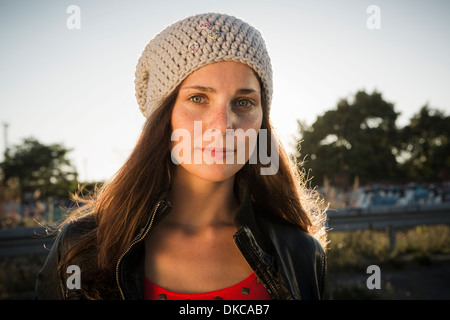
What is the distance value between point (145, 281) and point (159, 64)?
4.05ft

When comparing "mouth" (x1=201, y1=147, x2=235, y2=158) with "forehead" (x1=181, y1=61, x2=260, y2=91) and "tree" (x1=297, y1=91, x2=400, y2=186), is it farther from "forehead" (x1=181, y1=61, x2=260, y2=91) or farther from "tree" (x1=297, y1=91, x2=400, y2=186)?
"tree" (x1=297, y1=91, x2=400, y2=186)

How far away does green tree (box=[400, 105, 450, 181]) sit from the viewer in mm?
23375

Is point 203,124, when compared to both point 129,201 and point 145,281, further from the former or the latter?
point 145,281

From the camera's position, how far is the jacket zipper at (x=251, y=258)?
1849mm

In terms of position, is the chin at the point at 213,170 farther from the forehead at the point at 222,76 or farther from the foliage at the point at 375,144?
the foliage at the point at 375,144

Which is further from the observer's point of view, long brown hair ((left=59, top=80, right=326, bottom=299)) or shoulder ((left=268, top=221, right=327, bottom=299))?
shoulder ((left=268, top=221, right=327, bottom=299))

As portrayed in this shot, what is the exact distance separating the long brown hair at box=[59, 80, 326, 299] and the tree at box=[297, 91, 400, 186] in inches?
513

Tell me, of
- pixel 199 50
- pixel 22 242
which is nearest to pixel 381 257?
pixel 199 50

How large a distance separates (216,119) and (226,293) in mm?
950

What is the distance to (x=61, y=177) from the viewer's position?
2658cm

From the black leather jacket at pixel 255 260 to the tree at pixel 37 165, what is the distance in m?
24.4

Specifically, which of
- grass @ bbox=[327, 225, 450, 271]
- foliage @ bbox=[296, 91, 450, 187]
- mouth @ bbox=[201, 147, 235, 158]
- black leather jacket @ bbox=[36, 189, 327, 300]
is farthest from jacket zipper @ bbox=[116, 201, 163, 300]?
foliage @ bbox=[296, 91, 450, 187]

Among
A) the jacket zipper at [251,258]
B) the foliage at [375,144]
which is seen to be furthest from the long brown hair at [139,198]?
the foliage at [375,144]
